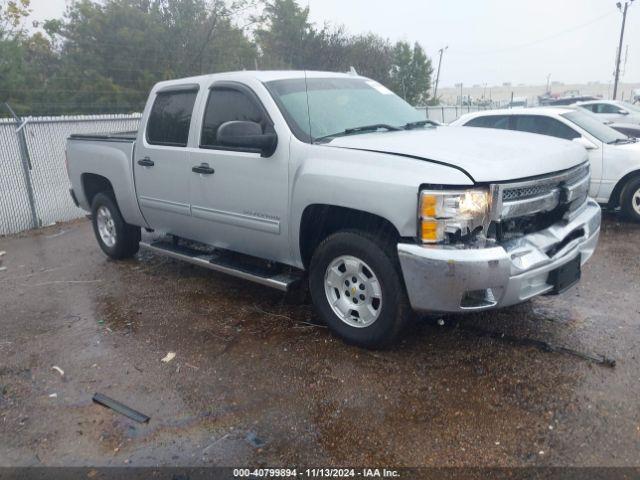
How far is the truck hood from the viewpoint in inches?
132

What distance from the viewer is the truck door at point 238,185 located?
429 cm

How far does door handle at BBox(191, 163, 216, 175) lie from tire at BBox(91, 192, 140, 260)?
1890 millimetres

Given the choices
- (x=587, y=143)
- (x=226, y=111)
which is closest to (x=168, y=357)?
(x=226, y=111)

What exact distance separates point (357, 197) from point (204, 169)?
1.73 meters

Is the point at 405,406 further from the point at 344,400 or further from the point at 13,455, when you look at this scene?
the point at 13,455

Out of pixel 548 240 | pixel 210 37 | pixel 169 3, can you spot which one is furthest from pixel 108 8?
pixel 548 240

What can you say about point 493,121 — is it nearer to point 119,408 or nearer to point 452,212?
point 452,212

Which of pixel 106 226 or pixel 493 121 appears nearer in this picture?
pixel 106 226

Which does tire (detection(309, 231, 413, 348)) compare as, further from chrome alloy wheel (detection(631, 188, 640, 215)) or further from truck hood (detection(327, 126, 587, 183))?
chrome alloy wheel (detection(631, 188, 640, 215))

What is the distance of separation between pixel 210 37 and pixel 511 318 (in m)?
20.4

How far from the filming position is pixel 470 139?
4023 millimetres

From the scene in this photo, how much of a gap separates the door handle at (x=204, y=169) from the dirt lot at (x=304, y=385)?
1236 millimetres

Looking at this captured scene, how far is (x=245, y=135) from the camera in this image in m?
4.08

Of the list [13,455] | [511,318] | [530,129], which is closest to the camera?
[13,455]
